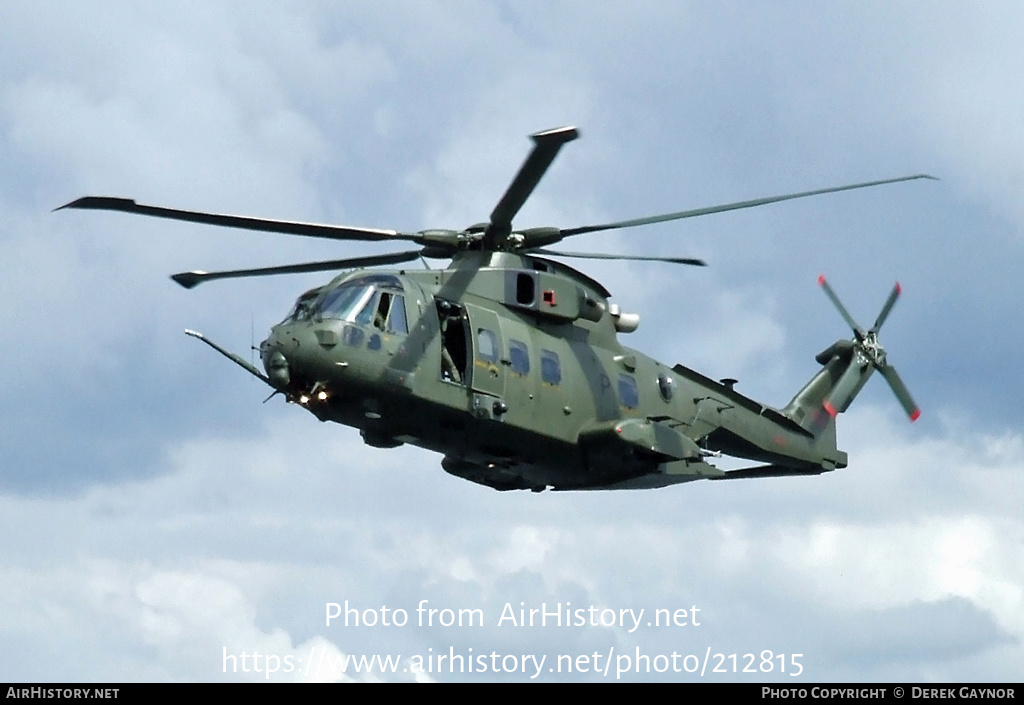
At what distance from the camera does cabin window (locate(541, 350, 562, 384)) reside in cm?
3604

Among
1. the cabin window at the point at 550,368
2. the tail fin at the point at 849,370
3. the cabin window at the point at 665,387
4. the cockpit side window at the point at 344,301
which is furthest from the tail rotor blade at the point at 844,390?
the cockpit side window at the point at 344,301

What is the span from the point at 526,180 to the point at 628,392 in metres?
6.88

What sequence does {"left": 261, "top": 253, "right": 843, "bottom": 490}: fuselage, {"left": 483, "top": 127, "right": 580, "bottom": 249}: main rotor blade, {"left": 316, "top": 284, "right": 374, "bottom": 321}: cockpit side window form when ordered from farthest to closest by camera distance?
{"left": 316, "top": 284, "right": 374, "bottom": 321}: cockpit side window → {"left": 261, "top": 253, "right": 843, "bottom": 490}: fuselage → {"left": 483, "top": 127, "right": 580, "bottom": 249}: main rotor blade

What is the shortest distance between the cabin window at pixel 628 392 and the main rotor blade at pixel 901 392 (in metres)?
10.0

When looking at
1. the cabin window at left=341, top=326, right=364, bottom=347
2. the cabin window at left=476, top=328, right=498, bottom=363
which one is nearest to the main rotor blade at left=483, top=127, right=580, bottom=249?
the cabin window at left=476, top=328, right=498, bottom=363

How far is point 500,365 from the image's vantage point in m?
35.1

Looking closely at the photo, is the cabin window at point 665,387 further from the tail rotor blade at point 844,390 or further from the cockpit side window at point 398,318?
the cockpit side window at point 398,318

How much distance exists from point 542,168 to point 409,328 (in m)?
4.25

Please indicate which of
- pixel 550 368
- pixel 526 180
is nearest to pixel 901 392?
pixel 550 368

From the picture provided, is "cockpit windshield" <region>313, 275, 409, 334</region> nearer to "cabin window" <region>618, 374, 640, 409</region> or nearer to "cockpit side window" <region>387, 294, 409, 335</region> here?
"cockpit side window" <region>387, 294, 409, 335</region>

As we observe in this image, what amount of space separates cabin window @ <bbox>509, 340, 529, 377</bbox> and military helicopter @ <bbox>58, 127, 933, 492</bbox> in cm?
4
